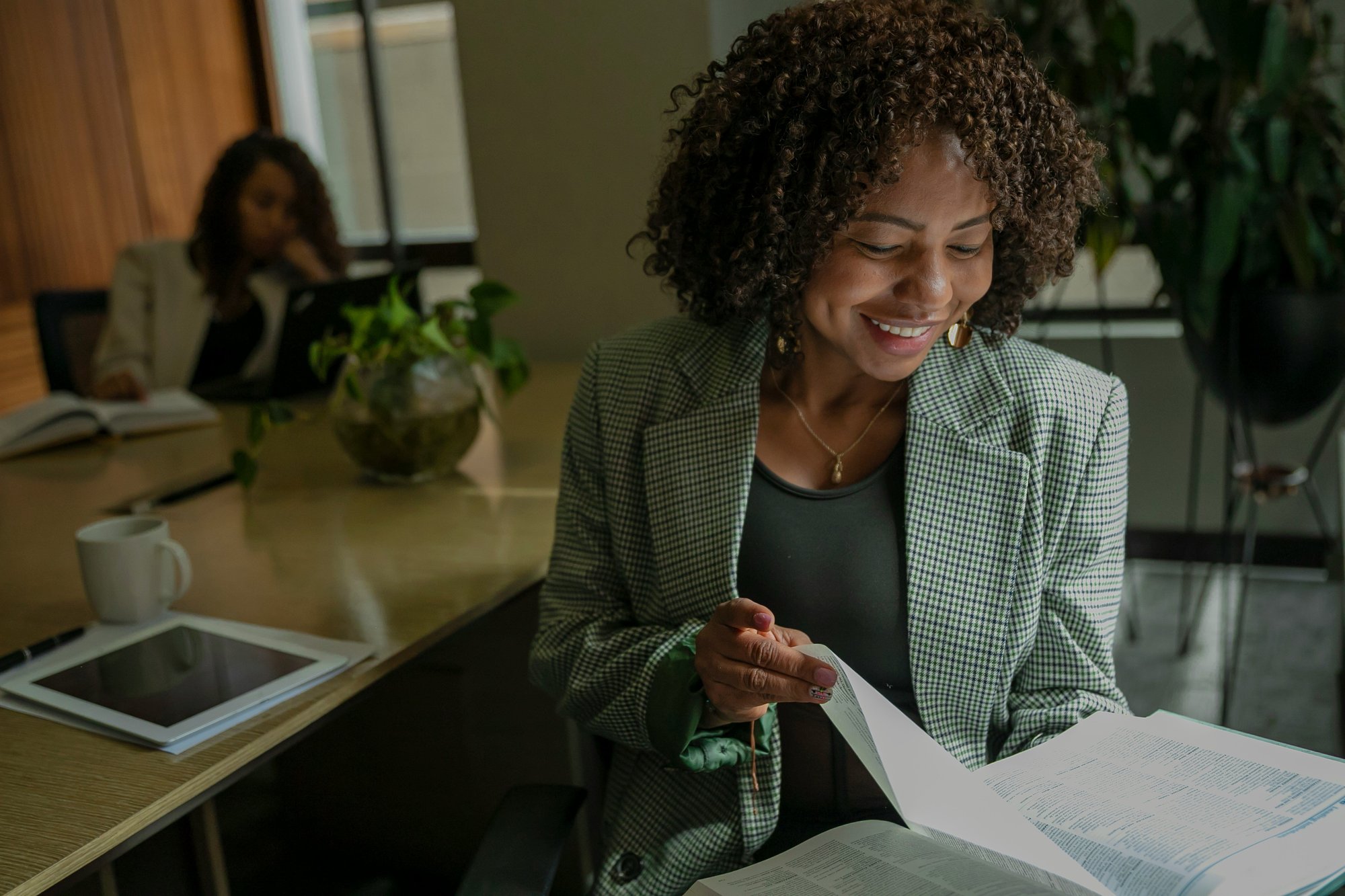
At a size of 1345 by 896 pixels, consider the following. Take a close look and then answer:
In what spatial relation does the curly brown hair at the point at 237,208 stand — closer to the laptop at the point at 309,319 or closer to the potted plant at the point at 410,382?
the laptop at the point at 309,319

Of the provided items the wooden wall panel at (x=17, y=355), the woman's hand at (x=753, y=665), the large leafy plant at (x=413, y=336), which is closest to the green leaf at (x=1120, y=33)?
the large leafy plant at (x=413, y=336)

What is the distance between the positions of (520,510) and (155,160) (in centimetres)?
338

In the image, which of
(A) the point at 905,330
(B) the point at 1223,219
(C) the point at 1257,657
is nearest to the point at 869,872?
(A) the point at 905,330

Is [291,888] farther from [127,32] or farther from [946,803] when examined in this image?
[127,32]

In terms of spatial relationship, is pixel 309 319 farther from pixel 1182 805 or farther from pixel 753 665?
pixel 1182 805

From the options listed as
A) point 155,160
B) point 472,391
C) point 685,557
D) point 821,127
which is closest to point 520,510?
point 472,391

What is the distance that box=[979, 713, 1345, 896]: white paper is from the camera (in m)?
0.81

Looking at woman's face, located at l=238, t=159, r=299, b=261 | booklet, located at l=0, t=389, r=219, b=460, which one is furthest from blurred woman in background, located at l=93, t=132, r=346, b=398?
booklet, located at l=0, t=389, r=219, b=460

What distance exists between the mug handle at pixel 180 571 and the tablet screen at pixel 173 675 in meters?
0.06

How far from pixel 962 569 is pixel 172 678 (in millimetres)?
806

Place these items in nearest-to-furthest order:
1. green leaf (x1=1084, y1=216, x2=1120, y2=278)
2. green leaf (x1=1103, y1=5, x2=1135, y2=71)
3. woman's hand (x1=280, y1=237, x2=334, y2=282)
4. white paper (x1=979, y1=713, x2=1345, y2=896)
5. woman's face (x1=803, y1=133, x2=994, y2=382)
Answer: white paper (x1=979, y1=713, x2=1345, y2=896), woman's face (x1=803, y1=133, x2=994, y2=382), green leaf (x1=1103, y1=5, x2=1135, y2=71), green leaf (x1=1084, y1=216, x2=1120, y2=278), woman's hand (x1=280, y1=237, x2=334, y2=282)

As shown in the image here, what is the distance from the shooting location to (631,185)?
234 cm

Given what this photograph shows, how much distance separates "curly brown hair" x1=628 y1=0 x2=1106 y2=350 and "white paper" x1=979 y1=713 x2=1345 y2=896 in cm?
46

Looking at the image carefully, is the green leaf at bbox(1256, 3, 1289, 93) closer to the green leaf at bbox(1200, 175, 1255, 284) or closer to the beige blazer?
the green leaf at bbox(1200, 175, 1255, 284)
